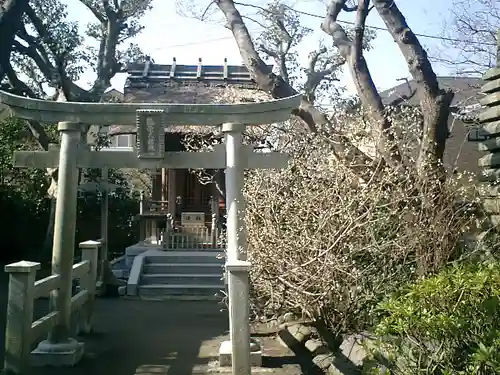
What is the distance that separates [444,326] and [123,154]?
14.8ft

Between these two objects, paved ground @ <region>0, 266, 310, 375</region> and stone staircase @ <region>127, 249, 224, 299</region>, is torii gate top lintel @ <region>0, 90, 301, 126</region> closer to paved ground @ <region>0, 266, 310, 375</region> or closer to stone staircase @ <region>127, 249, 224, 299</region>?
paved ground @ <region>0, 266, 310, 375</region>

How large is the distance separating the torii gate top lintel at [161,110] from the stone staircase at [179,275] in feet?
19.5

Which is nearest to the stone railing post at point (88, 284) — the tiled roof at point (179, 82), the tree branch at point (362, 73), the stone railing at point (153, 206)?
the tree branch at point (362, 73)

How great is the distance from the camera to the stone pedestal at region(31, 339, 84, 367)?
6566mm

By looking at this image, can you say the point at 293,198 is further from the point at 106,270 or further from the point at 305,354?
the point at 106,270

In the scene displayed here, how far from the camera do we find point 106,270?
1323 centimetres

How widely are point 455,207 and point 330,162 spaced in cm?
168

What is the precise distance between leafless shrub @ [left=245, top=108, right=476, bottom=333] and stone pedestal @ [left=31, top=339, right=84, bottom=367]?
7.84ft

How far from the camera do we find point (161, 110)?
22.9 ft

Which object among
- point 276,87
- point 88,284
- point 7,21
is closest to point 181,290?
point 88,284

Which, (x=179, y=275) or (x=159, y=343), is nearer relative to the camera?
(x=159, y=343)

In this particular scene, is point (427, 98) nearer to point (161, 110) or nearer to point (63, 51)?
point (161, 110)

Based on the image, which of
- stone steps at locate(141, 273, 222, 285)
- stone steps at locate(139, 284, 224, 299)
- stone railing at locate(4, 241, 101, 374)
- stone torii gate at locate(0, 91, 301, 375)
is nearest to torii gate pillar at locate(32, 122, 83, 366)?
stone torii gate at locate(0, 91, 301, 375)

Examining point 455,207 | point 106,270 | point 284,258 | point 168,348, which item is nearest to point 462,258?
point 455,207
